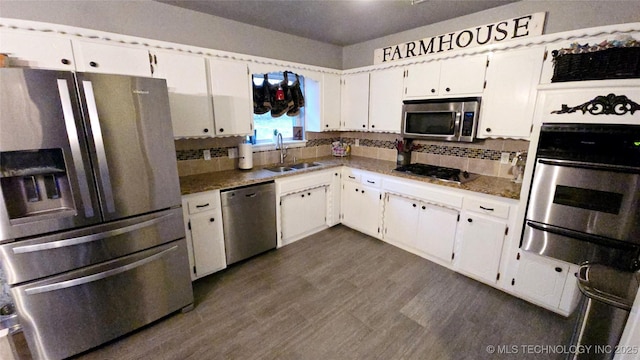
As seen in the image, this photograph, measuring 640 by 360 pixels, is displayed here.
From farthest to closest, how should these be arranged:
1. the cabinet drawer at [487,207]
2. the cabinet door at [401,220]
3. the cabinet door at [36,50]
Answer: the cabinet door at [401,220] → the cabinet drawer at [487,207] → the cabinet door at [36,50]

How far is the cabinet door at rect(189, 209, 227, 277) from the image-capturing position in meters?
2.35

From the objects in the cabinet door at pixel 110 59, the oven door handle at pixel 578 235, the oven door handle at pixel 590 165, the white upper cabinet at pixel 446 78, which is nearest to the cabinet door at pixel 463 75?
the white upper cabinet at pixel 446 78

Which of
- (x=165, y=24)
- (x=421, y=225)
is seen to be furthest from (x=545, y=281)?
(x=165, y=24)

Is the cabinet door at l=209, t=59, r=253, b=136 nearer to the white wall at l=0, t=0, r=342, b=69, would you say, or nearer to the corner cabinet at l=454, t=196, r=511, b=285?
the white wall at l=0, t=0, r=342, b=69

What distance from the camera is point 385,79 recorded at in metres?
3.22

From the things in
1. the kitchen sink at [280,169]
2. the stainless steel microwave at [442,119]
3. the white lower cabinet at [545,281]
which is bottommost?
the white lower cabinet at [545,281]

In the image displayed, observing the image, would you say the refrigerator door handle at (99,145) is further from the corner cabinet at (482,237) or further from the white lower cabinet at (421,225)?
the corner cabinet at (482,237)

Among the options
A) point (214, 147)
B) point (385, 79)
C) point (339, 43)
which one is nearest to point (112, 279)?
point (214, 147)

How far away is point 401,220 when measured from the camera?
117 inches

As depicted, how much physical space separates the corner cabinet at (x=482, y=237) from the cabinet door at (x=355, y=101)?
1.72 m

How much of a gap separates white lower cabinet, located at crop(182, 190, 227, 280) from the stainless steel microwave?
89.6 inches

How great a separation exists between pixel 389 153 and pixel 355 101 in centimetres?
87

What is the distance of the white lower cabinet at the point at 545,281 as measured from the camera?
1971mm

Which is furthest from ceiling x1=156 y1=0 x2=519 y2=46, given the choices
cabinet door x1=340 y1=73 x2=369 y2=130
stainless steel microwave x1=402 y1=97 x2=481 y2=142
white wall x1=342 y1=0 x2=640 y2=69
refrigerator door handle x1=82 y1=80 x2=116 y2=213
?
refrigerator door handle x1=82 y1=80 x2=116 y2=213
